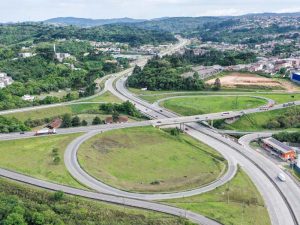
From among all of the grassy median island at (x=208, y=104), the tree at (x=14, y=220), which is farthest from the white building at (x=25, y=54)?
the tree at (x=14, y=220)

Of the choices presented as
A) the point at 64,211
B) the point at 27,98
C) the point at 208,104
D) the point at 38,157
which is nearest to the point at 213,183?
the point at 64,211

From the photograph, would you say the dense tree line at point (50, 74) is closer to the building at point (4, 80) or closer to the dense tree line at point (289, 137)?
the building at point (4, 80)

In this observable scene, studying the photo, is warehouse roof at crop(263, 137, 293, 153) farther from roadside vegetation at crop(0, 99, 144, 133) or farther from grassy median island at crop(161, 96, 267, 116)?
roadside vegetation at crop(0, 99, 144, 133)

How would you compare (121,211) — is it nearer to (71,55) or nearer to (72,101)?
(72,101)

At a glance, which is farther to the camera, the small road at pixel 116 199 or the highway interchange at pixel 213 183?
the highway interchange at pixel 213 183

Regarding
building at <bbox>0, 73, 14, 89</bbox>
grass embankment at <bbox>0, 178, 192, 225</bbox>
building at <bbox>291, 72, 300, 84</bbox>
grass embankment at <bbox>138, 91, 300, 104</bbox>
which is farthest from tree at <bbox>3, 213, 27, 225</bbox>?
building at <bbox>291, 72, 300, 84</bbox>
